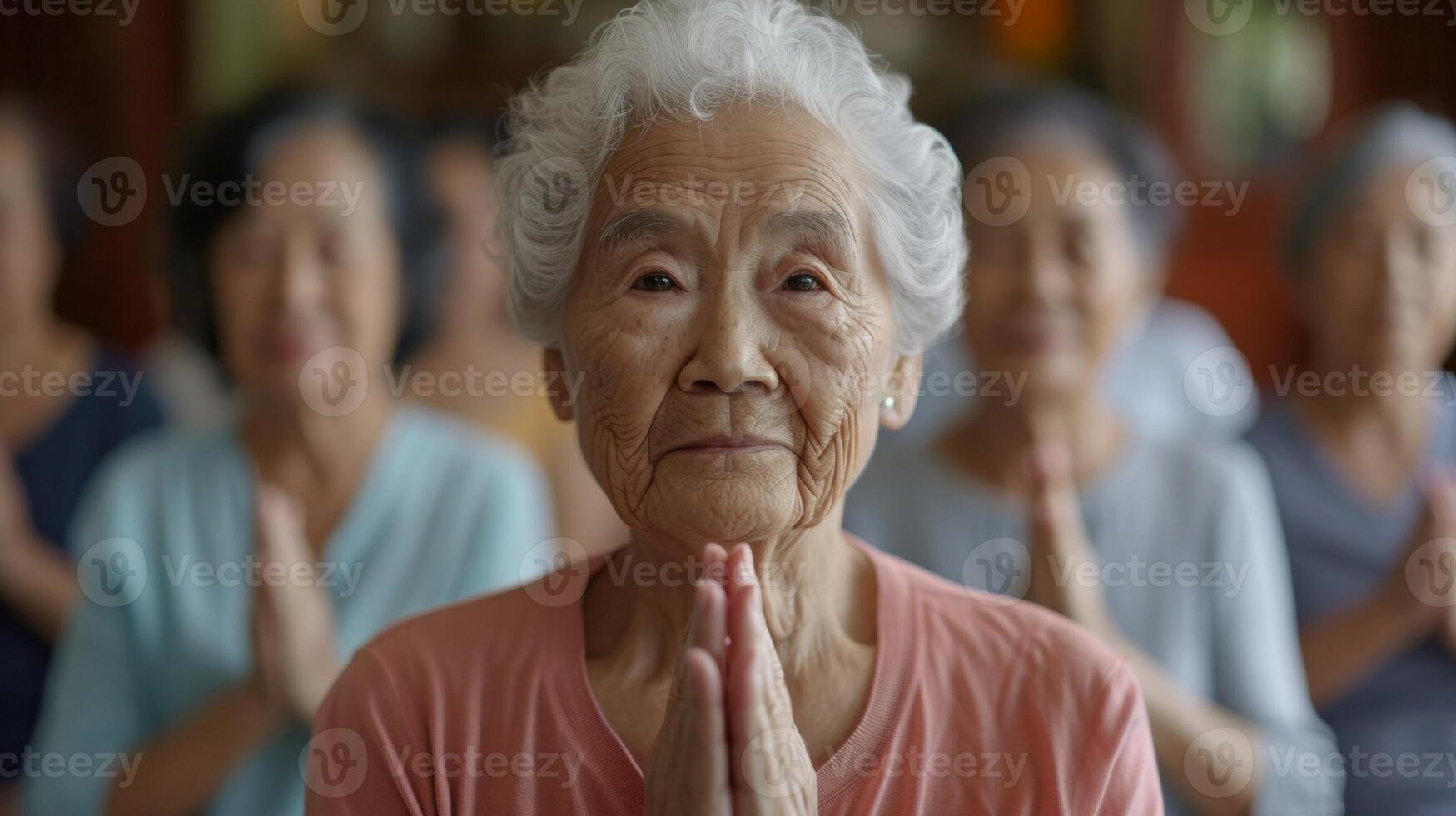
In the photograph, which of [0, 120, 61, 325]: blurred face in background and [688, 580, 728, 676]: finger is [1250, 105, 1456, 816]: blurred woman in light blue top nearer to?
[688, 580, 728, 676]: finger

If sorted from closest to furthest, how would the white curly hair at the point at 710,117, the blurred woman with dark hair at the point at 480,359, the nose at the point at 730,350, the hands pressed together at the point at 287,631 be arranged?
1. the nose at the point at 730,350
2. the white curly hair at the point at 710,117
3. the hands pressed together at the point at 287,631
4. the blurred woman with dark hair at the point at 480,359

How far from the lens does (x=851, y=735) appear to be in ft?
4.78

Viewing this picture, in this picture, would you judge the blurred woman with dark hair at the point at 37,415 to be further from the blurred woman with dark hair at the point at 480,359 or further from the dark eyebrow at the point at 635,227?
the dark eyebrow at the point at 635,227

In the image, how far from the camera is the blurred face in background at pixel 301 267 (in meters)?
2.62

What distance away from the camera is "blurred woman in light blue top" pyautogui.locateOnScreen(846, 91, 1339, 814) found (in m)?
2.36

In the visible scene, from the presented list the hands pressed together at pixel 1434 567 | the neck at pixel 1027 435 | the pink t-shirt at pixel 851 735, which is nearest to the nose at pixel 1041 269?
the neck at pixel 1027 435

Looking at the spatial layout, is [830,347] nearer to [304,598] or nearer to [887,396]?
[887,396]

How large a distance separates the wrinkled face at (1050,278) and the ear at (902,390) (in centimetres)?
94

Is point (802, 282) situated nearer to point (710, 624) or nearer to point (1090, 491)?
point (710, 624)

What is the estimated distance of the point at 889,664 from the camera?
1.51 metres

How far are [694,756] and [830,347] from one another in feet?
1.52

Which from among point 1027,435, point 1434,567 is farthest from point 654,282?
point 1434,567

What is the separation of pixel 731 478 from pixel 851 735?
0.33 meters

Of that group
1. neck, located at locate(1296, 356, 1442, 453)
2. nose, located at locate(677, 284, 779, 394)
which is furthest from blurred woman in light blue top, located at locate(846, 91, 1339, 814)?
nose, located at locate(677, 284, 779, 394)
